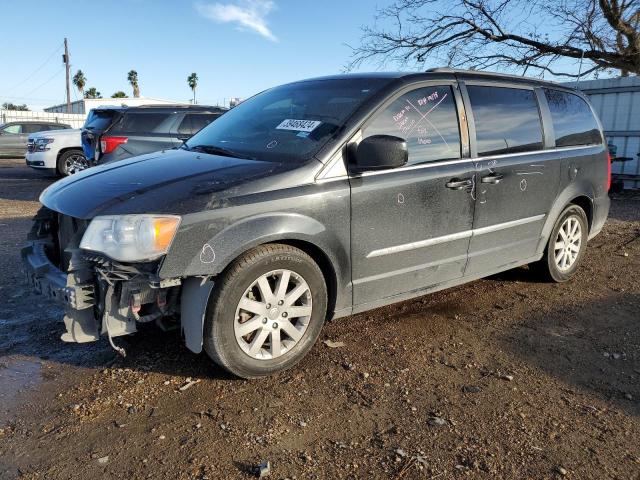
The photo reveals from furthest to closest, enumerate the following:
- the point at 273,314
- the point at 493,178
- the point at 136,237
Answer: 1. the point at 493,178
2. the point at 273,314
3. the point at 136,237

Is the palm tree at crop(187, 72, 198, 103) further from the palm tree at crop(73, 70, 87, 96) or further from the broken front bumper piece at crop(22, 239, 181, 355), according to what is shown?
the broken front bumper piece at crop(22, 239, 181, 355)

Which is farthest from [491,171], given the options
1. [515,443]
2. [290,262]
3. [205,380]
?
[205,380]

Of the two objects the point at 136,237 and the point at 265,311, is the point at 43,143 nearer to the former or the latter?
the point at 136,237

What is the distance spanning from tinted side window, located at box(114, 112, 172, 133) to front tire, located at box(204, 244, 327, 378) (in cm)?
713

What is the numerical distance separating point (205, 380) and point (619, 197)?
10.8m

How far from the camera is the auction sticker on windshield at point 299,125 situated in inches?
138

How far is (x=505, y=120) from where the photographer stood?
14.1ft

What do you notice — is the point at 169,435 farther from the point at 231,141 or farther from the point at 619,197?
the point at 619,197

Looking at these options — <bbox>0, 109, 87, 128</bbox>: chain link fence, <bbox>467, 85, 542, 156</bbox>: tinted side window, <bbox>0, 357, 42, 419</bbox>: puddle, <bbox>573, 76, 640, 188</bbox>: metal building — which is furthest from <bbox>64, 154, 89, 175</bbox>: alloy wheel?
<bbox>0, 109, 87, 128</bbox>: chain link fence

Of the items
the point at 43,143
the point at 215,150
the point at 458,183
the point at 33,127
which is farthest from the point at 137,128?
the point at 33,127

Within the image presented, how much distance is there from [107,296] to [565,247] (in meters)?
4.14

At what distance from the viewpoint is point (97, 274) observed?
281 centimetres

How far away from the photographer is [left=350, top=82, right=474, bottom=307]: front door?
3422 millimetres

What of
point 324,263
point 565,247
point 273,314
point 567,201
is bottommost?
point 273,314
